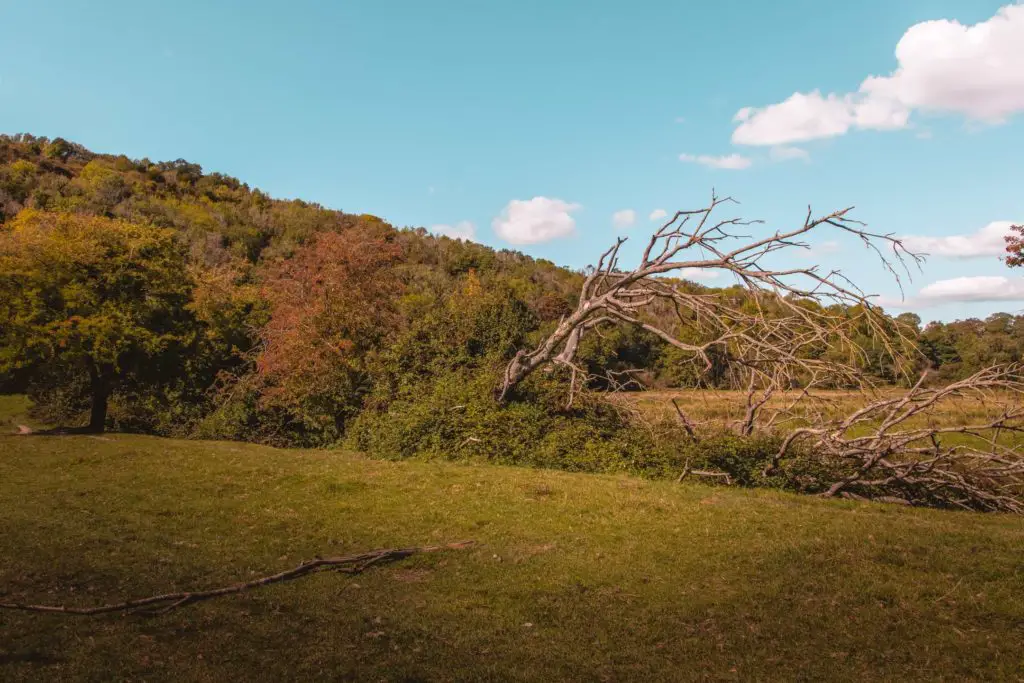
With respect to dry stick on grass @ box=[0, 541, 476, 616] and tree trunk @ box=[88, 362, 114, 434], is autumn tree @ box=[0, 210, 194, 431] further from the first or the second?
dry stick on grass @ box=[0, 541, 476, 616]

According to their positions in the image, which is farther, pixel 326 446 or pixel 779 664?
pixel 326 446

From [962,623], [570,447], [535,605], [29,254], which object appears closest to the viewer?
[962,623]

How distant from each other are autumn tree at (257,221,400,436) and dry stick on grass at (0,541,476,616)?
14.9m

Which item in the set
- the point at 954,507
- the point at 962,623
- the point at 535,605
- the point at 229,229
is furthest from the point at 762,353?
the point at 229,229

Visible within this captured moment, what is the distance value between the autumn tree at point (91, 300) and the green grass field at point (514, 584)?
904 cm

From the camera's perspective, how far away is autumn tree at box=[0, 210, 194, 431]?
66.1 ft

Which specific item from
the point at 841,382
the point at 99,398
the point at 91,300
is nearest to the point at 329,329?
the point at 91,300

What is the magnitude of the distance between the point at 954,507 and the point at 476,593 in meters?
11.1

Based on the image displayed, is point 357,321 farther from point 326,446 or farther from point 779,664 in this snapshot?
point 779,664

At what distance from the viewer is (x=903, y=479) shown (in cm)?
1298

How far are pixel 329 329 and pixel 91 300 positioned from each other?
747 centimetres

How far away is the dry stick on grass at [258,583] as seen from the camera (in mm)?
6352

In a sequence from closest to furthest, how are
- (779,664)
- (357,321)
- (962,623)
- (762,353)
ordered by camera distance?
(779,664)
(962,623)
(762,353)
(357,321)

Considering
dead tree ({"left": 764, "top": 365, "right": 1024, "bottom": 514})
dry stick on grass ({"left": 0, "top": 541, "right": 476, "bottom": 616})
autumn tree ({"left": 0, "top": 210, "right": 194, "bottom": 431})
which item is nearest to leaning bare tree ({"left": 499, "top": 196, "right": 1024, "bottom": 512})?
dead tree ({"left": 764, "top": 365, "right": 1024, "bottom": 514})
